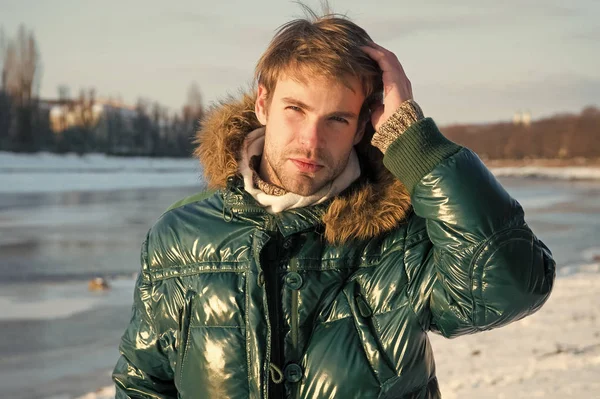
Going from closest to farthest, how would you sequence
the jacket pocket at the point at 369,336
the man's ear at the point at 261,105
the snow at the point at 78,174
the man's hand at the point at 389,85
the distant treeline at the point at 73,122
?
the jacket pocket at the point at 369,336 < the man's hand at the point at 389,85 < the man's ear at the point at 261,105 < the snow at the point at 78,174 < the distant treeline at the point at 73,122

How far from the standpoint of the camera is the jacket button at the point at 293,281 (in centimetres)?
177

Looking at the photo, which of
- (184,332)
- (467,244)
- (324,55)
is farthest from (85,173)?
(467,244)

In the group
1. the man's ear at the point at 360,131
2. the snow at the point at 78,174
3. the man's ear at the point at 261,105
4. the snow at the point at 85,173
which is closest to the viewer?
the man's ear at the point at 360,131

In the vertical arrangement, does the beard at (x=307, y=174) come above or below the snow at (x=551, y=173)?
above

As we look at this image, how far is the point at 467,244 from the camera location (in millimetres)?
1624

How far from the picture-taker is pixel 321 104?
1.85 metres

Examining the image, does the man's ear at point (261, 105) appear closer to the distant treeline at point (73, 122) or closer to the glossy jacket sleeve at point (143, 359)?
the glossy jacket sleeve at point (143, 359)

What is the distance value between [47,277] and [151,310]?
6.93m

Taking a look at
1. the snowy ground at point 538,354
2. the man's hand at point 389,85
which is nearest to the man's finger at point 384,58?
the man's hand at point 389,85

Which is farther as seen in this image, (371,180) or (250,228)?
(371,180)

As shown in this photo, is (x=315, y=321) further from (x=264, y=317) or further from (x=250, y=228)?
(x=250, y=228)

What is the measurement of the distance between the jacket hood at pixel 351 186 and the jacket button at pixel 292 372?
0.35m

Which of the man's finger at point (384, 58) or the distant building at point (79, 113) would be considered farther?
the distant building at point (79, 113)

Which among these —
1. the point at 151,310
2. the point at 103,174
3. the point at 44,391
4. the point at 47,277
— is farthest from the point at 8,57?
the point at 151,310
